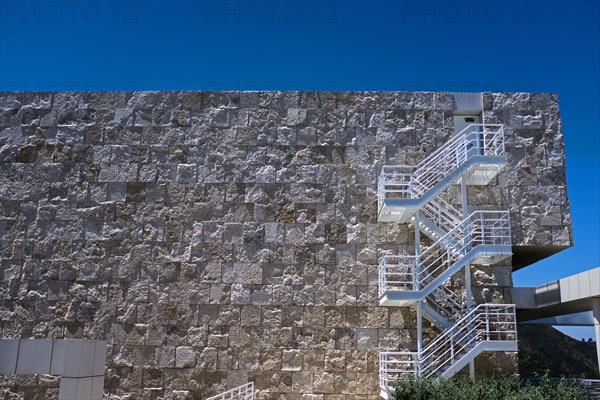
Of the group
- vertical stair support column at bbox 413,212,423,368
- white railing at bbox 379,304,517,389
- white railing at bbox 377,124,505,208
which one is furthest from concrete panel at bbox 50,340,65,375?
white railing at bbox 377,124,505,208

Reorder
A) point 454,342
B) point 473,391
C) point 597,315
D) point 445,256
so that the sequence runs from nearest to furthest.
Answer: point 473,391 < point 454,342 < point 597,315 < point 445,256

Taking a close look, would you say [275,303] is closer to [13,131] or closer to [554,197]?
[554,197]

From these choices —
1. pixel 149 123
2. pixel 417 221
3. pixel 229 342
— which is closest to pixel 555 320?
pixel 417 221

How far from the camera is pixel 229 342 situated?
1458 cm

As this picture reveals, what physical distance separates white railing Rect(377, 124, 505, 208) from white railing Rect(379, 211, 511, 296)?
133 centimetres

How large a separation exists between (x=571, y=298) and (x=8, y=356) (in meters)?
12.2

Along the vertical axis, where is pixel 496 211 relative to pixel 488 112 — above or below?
below

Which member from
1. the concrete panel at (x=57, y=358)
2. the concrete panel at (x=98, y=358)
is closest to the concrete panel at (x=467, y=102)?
the concrete panel at (x=98, y=358)

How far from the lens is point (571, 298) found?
1422cm

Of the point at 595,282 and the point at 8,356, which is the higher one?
the point at 595,282

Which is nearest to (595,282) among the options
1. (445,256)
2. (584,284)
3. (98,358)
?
(584,284)

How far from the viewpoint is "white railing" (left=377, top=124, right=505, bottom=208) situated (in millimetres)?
14297

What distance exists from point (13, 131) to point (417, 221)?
11.4m

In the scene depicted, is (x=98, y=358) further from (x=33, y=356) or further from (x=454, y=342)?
(x=454, y=342)
